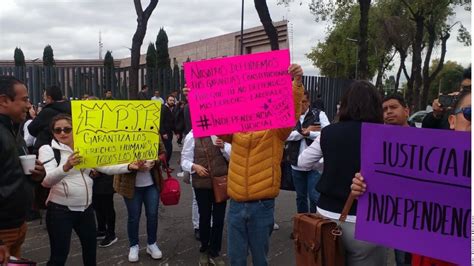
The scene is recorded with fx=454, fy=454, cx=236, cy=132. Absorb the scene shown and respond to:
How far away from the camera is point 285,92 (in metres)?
2.95

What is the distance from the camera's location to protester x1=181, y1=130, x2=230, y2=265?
13.8ft

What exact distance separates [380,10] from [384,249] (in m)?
28.7

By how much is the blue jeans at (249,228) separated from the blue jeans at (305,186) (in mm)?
1720

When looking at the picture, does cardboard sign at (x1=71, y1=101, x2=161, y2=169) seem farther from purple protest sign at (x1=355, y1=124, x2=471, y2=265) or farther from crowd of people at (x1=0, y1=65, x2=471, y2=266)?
purple protest sign at (x1=355, y1=124, x2=471, y2=265)

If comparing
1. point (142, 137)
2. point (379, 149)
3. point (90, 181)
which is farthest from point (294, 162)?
point (379, 149)

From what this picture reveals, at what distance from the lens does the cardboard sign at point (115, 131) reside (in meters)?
3.33

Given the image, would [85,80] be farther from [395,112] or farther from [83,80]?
Answer: [395,112]

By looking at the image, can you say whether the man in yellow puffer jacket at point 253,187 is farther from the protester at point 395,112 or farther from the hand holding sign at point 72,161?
the hand holding sign at point 72,161

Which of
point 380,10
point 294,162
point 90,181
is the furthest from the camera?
point 380,10

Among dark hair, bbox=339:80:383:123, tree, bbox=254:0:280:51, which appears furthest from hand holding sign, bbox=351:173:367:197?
tree, bbox=254:0:280:51

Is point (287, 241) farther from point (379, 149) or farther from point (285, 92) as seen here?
point (379, 149)

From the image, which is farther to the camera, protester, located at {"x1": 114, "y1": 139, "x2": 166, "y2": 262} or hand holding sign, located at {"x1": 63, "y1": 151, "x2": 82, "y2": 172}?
protester, located at {"x1": 114, "y1": 139, "x2": 166, "y2": 262}

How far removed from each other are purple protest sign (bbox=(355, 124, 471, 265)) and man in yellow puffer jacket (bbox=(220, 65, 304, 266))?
995 mm

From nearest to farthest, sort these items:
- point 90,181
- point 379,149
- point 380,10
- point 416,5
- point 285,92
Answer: point 379,149, point 285,92, point 90,181, point 416,5, point 380,10
